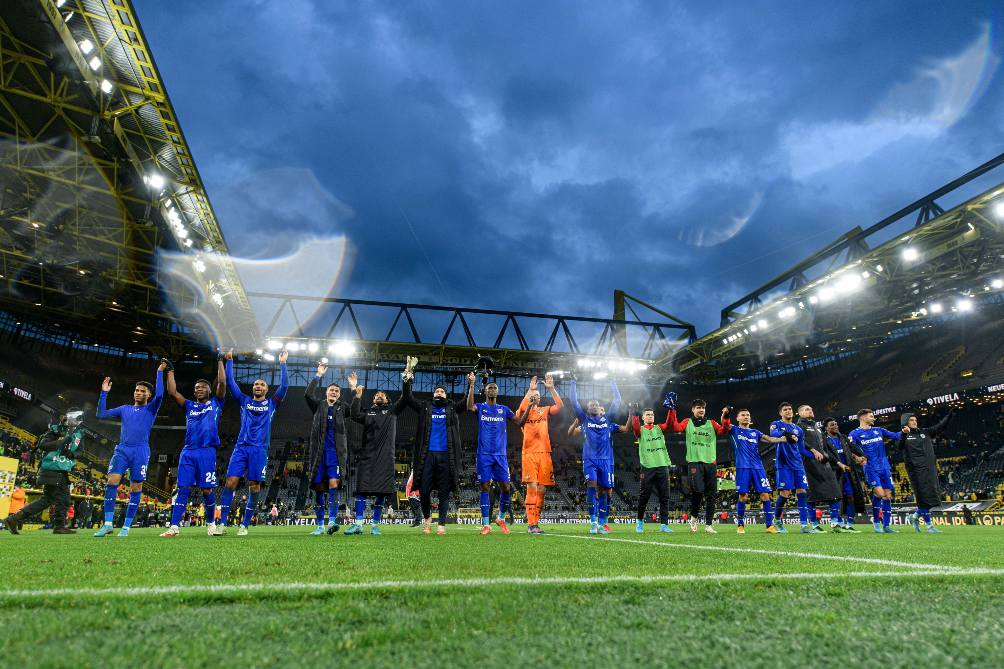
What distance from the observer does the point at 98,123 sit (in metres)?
14.0

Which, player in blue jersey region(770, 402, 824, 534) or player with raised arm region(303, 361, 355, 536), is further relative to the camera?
player in blue jersey region(770, 402, 824, 534)

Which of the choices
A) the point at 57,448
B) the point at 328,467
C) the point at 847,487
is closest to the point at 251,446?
the point at 328,467

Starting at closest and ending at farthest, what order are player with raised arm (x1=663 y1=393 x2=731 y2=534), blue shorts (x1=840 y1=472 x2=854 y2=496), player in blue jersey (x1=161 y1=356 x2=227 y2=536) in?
player in blue jersey (x1=161 y1=356 x2=227 y2=536)
player with raised arm (x1=663 y1=393 x2=731 y2=534)
blue shorts (x1=840 y1=472 x2=854 y2=496)

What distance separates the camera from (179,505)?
7812mm

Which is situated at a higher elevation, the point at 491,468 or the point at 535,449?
the point at 535,449

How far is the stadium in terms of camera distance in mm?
1899

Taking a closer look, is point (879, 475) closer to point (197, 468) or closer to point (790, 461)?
point (790, 461)

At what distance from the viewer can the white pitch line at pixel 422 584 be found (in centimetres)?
236

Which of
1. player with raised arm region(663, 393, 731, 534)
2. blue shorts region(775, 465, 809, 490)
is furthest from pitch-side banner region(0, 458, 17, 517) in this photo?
blue shorts region(775, 465, 809, 490)

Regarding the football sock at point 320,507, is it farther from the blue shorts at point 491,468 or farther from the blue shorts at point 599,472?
the blue shorts at point 599,472

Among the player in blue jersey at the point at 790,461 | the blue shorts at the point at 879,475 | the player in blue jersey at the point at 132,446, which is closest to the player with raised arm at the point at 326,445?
the player in blue jersey at the point at 132,446

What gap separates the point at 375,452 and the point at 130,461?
3512mm

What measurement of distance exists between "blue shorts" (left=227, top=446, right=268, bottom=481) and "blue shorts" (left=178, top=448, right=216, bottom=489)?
13.2 inches

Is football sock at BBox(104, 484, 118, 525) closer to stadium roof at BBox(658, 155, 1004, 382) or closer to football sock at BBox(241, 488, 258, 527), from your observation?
football sock at BBox(241, 488, 258, 527)
